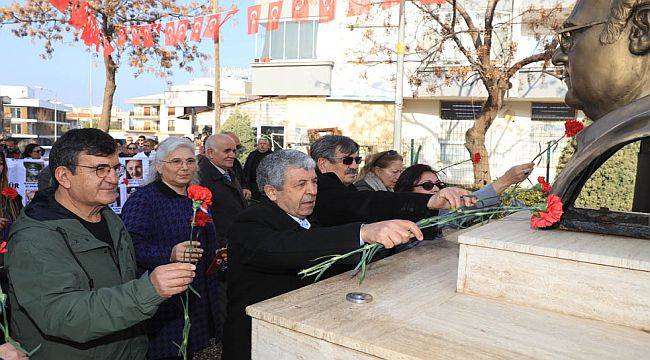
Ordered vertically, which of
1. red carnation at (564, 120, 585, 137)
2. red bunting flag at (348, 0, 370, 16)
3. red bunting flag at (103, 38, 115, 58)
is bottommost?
red carnation at (564, 120, 585, 137)

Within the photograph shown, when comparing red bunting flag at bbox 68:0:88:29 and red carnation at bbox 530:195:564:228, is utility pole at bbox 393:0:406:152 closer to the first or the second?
red bunting flag at bbox 68:0:88:29

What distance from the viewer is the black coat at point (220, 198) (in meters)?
4.25

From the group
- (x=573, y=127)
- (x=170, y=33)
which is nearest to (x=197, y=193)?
(x=573, y=127)

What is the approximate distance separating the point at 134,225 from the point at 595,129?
91.7 inches

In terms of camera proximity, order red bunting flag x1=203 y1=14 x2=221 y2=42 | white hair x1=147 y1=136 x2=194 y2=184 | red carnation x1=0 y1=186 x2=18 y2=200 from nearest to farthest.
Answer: white hair x1=147 y1=136 x2=194 y2=184, red carnation x1=0 y1=186 x2=18 y2=200, red bunting flag x1=203 y1=14 x2=221 y2=42

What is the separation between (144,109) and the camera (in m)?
65.8

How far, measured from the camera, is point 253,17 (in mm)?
12289

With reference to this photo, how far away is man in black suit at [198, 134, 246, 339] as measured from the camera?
426 centimetres

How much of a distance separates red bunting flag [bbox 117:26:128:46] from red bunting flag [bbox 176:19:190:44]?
1655 millimetres

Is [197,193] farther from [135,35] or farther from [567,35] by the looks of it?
[135,35]

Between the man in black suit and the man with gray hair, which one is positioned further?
the man in black suit

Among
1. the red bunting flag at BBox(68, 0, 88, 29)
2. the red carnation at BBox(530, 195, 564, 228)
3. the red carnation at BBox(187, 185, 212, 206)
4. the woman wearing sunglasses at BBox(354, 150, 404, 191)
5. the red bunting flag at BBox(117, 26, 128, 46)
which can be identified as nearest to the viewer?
the red carnation at BBox(530, 195, 564, 228)

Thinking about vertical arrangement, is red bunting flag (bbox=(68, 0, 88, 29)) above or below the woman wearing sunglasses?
above

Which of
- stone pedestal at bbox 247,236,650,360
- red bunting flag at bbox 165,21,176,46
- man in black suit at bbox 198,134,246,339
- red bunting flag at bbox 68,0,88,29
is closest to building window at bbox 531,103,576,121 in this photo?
red bunting flag at bbox 165,21,176,46
